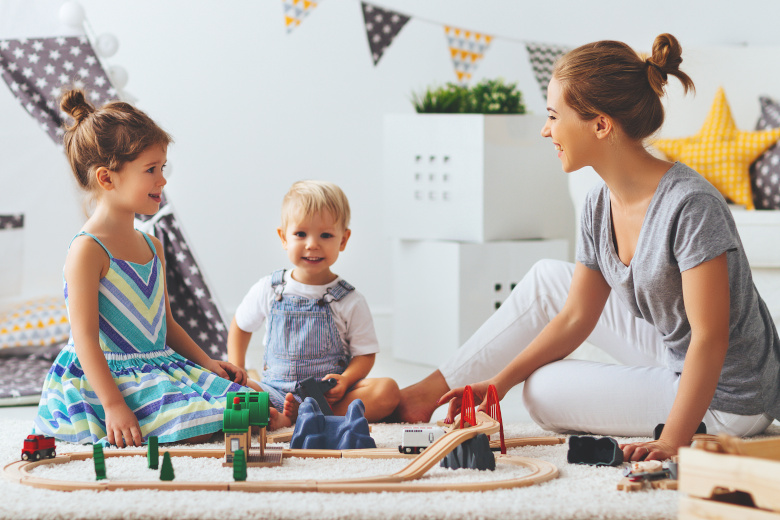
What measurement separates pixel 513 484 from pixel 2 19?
1.55m

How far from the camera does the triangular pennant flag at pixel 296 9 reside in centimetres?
248

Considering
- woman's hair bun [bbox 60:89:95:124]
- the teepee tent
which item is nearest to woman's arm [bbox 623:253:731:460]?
woman's hair bun [bbox 60:89:95:124]

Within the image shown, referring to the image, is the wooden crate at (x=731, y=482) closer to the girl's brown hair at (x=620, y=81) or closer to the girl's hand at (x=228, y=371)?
the girl's brown hair at (x=620, y=81)

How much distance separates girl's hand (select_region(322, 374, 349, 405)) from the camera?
1412 mm

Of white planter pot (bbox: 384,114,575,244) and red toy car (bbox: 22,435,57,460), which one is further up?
white planter pot (bbox: 384,114,575,244)

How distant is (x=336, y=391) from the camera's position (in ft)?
4.63

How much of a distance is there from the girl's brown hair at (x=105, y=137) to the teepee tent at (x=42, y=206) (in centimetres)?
49

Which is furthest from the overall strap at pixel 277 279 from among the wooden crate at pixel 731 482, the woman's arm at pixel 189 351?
the wooden crate at pixel 731 482

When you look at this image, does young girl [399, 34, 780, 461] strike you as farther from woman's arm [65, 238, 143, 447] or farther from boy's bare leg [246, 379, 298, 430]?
woman's arm [65, 238, 143, 447]

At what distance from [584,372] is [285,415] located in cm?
49

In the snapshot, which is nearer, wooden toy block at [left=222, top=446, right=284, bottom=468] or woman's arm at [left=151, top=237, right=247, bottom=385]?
wooden toy block at [left=222, top=446, right=284, bottom=468]

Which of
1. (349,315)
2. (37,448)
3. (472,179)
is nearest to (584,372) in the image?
(349,315)

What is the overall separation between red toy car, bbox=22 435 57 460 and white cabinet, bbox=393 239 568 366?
1.16 meters

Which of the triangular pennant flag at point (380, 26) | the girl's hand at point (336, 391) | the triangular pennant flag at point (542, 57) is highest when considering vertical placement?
the triangular pennant flag at point (380, 26)
